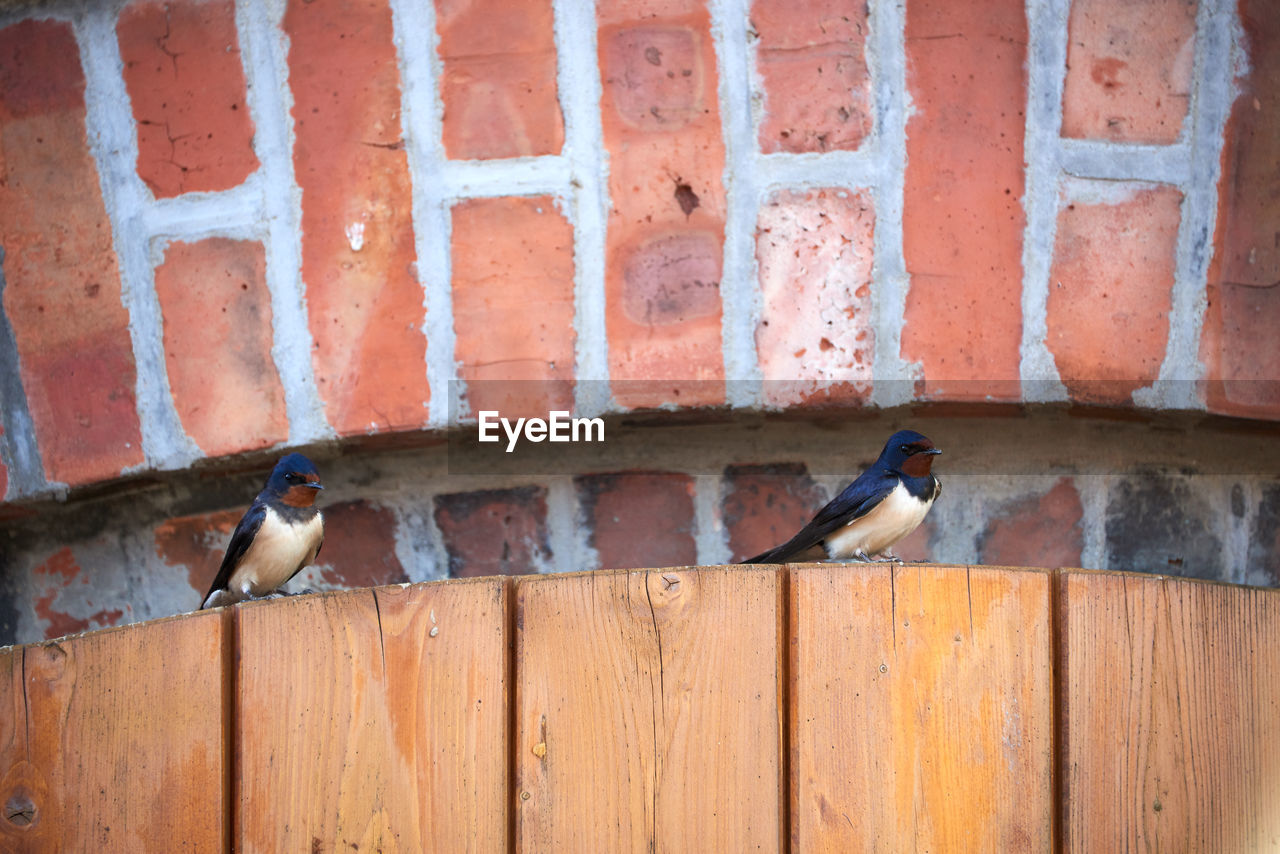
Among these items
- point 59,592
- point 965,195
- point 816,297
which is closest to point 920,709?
point 816,297

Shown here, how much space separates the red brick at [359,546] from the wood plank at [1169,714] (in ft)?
2.55

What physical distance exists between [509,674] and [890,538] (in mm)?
638

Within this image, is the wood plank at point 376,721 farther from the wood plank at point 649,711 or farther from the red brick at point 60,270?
the red brick at point 60,270

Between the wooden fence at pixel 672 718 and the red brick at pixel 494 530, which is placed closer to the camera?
the wooden fence at pixel 672 718

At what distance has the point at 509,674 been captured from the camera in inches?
45.6

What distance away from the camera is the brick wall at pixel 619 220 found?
1362 mm

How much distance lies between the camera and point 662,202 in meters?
1.37

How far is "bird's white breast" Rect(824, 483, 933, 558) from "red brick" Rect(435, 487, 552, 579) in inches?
14.4

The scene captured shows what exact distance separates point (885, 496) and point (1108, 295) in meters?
0.34

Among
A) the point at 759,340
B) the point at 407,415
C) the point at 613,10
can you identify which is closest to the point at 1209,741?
the point at 759,340

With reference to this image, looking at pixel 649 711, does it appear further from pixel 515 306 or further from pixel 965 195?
pixel 965 195

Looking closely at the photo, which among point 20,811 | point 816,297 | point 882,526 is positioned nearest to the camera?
point 20,811

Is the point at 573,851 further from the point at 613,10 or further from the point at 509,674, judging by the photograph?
the point at 613,10

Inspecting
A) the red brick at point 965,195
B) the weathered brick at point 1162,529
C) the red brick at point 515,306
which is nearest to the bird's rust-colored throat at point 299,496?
the red brick at point 515,306
